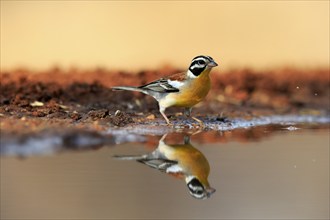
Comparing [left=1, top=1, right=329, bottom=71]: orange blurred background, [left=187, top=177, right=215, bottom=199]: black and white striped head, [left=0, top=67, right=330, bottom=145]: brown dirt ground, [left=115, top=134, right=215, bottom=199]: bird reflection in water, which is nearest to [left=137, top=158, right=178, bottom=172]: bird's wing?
[left=115, top=134, right=215, bottom=199]: bird reflection in water

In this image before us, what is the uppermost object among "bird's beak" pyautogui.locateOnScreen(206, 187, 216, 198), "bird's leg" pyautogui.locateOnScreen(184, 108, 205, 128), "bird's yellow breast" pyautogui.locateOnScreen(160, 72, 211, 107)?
"bird's yellow breast" pyautogui.locateOnScreen(160, 72, 211, 107)

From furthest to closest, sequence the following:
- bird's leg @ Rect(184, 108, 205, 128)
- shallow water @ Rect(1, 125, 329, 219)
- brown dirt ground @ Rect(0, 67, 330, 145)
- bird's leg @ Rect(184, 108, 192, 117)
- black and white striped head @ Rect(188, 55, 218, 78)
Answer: bird's leg @ Rect(184, 108, 192, 117)
bird's leg @ Rect(184, 108, 205, 128)
black and white striped head @ Rect(188, 55, 218, 78)
brown dirt ground @ Rect(0, 67, 330, 145)
shallow water @ Rect(1, 125, 329, 219)

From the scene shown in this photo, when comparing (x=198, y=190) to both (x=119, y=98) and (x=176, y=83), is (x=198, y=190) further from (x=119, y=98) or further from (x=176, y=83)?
(x=119, y=98)

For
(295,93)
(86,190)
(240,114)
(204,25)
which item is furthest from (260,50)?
(86,190)

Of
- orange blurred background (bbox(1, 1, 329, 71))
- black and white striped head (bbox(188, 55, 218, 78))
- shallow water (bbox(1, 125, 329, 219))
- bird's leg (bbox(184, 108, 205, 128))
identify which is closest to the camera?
shallow water (bbox(1, 125, 329, 219))

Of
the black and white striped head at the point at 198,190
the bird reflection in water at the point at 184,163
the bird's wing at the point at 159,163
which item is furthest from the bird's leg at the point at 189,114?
the black and white striped head at the point at 198,190

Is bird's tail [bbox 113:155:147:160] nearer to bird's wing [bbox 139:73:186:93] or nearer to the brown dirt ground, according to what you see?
the brown dirt ground

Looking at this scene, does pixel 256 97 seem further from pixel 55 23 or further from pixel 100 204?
pixel 100 204

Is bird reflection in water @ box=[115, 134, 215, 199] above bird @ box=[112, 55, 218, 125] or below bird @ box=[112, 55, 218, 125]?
below
